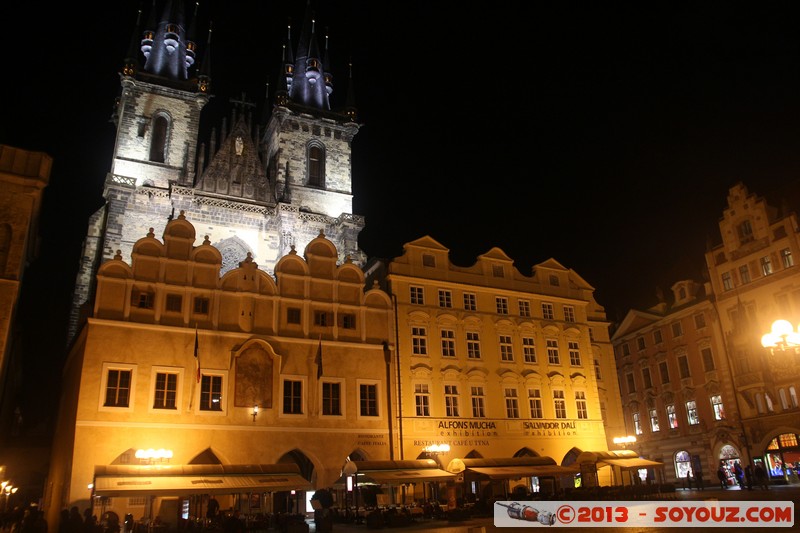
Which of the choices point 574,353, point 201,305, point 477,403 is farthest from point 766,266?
point 201,305

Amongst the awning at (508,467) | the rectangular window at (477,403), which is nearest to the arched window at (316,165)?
the rectangular window at (477,403)

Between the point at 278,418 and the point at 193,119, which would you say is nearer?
the point at 278,418

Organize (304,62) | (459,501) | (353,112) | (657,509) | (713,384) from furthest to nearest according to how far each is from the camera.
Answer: (304,62), (353,112), (713,384), (459,501), (657,509)

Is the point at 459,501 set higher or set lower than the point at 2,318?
lower

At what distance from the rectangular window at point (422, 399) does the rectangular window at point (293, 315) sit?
6558mm

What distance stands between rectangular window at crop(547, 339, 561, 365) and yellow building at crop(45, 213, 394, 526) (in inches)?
387

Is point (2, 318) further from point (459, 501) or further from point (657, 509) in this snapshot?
point (657, 509)

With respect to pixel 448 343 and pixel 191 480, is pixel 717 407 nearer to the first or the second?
pixel 448 343

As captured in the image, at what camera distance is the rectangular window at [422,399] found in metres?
30.7

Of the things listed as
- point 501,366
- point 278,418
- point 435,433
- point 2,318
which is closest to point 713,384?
point 501,366

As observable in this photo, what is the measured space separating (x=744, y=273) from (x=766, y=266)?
171 centimetres

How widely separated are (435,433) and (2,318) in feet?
60.6

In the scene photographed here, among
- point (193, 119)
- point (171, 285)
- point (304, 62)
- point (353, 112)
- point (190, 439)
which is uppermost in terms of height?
point (304, 62)

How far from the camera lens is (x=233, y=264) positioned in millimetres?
42656
